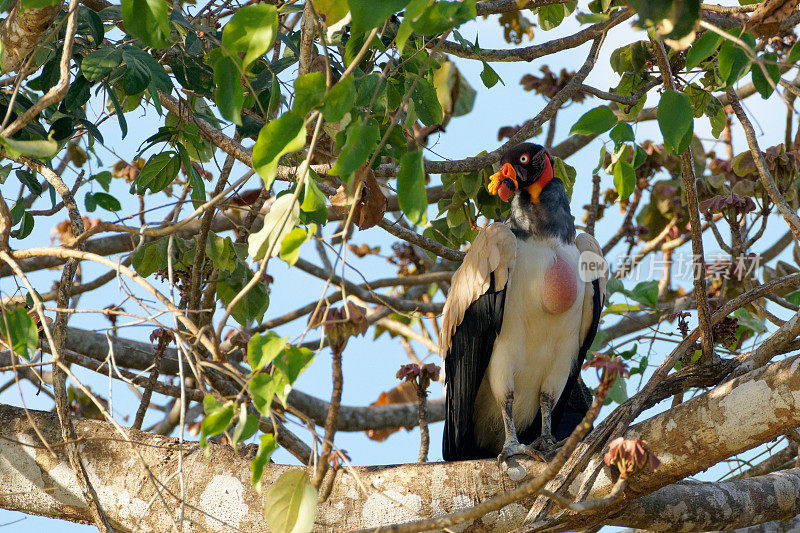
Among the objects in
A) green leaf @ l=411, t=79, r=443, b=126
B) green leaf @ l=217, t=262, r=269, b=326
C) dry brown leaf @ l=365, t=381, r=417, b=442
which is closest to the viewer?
green leaf @ l=411, t=79, r=443, b=126

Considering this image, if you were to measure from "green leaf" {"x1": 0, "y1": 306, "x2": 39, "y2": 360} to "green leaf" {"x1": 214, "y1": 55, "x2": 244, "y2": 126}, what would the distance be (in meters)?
0.84

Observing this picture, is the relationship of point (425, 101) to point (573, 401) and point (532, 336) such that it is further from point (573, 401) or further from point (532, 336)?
point (573, 401)

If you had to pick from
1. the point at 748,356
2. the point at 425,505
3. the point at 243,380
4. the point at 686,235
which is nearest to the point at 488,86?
A: the point at 748,356

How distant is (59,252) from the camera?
2248 millimetres

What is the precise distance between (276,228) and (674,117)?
1.10 m

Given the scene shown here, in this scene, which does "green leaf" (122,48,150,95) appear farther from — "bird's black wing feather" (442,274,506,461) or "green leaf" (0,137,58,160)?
"bird's black wing feather" (442,274,506,461)

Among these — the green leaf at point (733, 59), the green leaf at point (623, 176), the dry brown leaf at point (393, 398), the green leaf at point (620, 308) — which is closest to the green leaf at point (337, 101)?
the green leaf at point (733, 59)

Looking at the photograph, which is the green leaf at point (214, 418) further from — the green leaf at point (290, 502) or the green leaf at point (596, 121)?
the green leaf at point (596, 121)

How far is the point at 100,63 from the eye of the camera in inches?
101

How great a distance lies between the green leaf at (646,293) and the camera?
4.11 meters

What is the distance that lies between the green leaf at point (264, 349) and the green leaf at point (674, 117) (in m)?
1.13

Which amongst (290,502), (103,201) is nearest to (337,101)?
(290,502)

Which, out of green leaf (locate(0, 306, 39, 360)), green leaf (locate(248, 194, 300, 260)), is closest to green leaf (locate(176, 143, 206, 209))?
green leaf (locate(0, 306, 39, 360))

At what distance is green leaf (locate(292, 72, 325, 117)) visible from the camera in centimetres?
175
